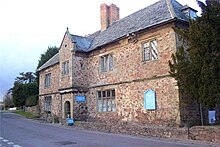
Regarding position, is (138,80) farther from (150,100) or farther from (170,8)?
(170,8)

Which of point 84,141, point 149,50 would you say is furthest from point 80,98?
point 84,141

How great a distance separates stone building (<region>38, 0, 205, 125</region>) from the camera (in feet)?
54.3

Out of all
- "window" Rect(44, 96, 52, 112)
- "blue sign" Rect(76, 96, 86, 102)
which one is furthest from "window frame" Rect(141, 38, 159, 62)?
"window" Rect(44, 96, 52, 112)

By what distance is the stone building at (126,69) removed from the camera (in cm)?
1655

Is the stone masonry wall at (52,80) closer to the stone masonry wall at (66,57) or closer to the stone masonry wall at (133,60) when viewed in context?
the stone masonry wall at (66,57)

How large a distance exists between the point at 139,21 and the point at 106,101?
24.9 feet

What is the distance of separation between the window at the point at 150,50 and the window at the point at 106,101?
488 centimetres

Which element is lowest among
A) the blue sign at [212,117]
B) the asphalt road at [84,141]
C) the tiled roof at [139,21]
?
the asphalt road at [84,141]

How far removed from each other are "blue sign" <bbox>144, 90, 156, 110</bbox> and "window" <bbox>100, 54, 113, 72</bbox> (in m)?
5.28

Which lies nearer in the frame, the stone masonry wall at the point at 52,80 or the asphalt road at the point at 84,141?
the asphalt road at the point at 84,141

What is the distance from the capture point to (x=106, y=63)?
22438 mm

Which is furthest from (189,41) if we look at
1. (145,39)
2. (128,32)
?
(128,32)

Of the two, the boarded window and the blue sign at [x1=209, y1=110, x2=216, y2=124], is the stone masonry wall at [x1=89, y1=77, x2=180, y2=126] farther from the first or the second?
the blue sign at [x1=209, y1=110, x2=216, y2=124]

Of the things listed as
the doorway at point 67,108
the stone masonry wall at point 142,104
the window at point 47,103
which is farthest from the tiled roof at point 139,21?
the window at point 47,103
